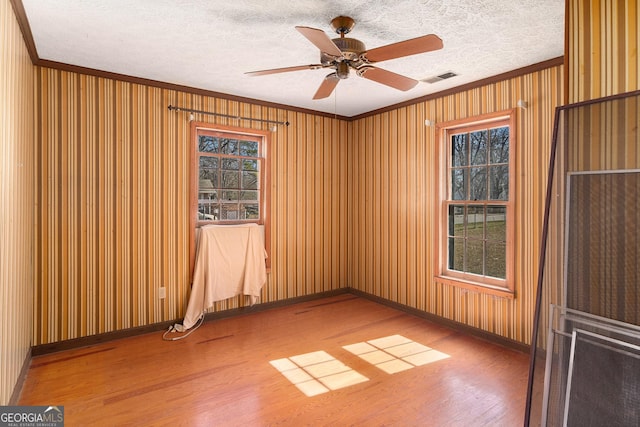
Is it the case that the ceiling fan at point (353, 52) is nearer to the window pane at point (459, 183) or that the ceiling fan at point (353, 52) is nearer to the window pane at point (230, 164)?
the window pane at point (459, 183)

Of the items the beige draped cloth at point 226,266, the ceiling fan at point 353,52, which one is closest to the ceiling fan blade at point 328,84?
the ceiling fan at point 353,52

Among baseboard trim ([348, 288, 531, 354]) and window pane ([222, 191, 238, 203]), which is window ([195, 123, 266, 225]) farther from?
baseboard trim ([348, 288, 531, 354])

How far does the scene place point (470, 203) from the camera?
12.9ft

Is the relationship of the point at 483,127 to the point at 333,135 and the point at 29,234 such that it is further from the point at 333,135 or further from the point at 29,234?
the point at 29,234

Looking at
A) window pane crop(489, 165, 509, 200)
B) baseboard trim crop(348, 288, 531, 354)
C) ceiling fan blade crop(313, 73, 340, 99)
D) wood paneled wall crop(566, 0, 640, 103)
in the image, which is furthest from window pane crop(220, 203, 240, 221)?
wood paneled wall crop(566, 0, 640, 103)

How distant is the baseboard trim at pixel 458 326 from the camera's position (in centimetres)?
347

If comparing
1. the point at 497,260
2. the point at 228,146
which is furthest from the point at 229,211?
the point at 497,260

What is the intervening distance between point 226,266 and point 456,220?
104 inches

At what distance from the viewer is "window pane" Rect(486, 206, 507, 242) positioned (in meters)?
3.66

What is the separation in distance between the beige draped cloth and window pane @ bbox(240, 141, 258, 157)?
0.88 metres

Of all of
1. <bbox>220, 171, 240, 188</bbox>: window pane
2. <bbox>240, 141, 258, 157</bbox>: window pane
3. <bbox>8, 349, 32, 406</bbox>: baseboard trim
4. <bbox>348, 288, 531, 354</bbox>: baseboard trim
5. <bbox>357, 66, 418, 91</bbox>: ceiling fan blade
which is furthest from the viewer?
<bbox>240, 141, 258, 157</bbox>: window pane

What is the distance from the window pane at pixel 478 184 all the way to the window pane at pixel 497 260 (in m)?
0.51

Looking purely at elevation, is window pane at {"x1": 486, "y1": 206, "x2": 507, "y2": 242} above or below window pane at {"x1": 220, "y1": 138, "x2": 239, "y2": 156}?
below

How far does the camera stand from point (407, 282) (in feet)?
15.1
